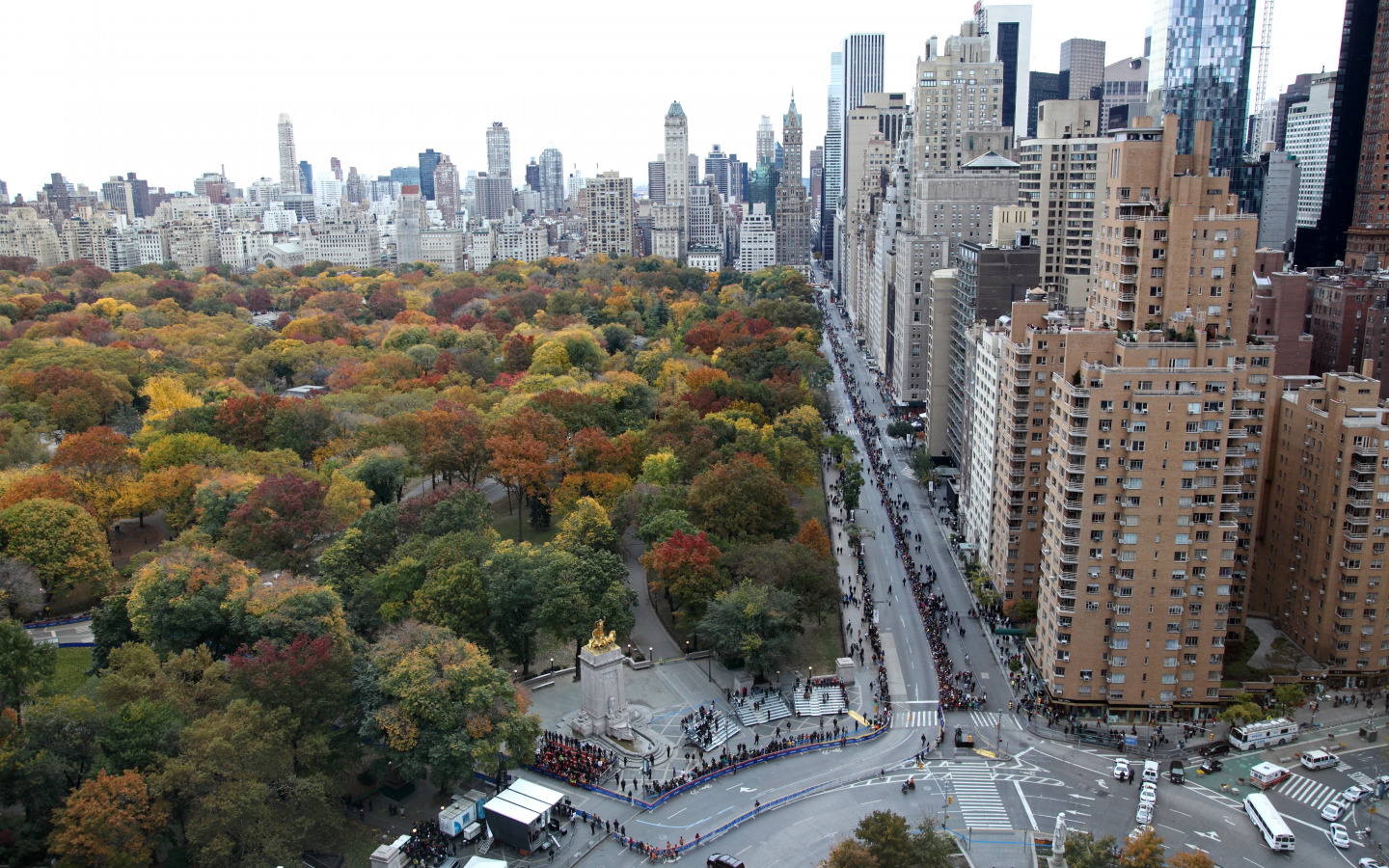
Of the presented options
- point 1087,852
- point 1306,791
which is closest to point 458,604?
point 1087,852

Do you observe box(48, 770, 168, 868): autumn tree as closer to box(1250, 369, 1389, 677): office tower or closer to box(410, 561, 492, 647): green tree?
box(410, 561, 492, 647): green tree

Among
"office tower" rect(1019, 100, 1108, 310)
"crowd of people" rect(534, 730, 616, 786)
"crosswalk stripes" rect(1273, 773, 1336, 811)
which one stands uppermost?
"office tower" rect(1019, 100, 1108, 310)

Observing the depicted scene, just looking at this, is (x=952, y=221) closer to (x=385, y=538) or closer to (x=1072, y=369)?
(x=1072, y=369)

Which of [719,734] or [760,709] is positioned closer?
[719,734]

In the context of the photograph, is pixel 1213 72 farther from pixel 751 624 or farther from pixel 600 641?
pixel 600 641

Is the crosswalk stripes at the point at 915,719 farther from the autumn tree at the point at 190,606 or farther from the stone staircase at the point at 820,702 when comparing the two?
the autumn tree at the point at 190,606

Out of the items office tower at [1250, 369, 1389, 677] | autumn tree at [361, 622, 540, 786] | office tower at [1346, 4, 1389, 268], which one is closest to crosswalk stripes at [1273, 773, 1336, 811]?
office tower at [1250, 369, 1389, 677]

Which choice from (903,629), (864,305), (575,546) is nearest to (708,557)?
(575,546)
